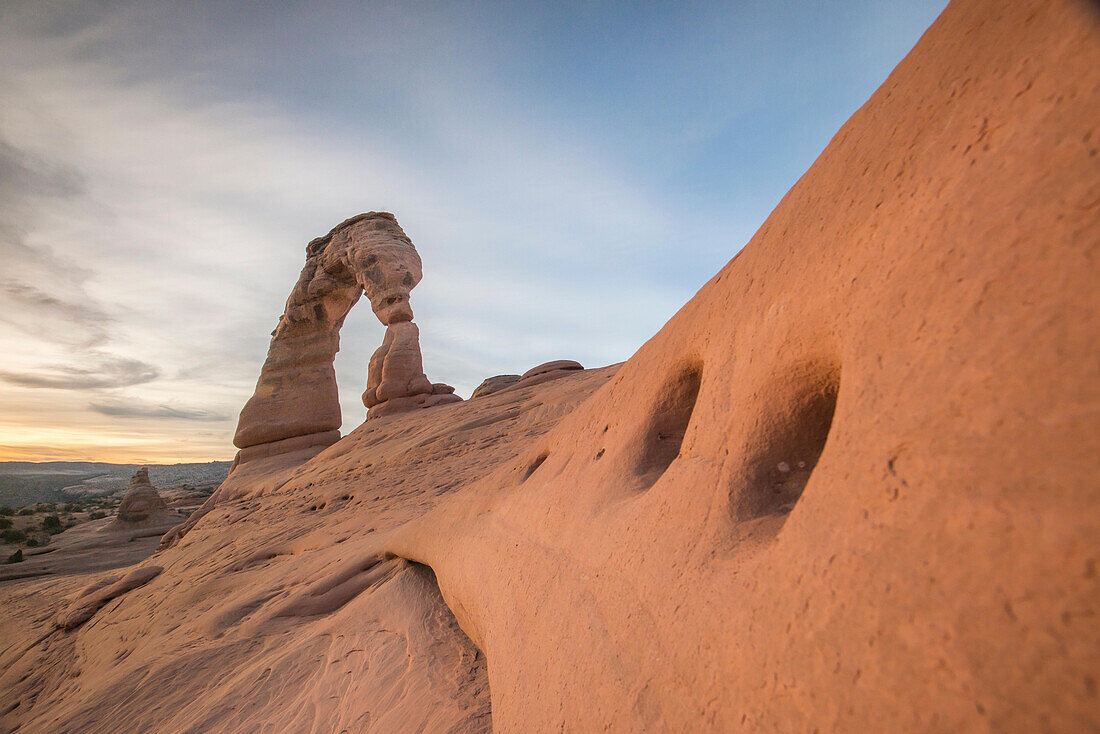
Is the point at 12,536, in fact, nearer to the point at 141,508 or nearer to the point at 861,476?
the point at 141,508

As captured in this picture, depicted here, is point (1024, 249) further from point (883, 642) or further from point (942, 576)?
point (883, 642)

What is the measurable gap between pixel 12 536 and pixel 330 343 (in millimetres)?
10342

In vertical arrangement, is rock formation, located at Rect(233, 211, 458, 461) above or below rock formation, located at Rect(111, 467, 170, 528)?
above

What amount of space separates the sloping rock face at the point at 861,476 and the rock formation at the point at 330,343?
1046cm

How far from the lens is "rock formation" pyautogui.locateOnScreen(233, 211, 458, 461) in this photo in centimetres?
1267

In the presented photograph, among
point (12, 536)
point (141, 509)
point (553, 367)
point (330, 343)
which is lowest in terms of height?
point (12, 536)

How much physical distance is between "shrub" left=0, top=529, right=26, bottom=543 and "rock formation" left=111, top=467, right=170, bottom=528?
212 centimetres

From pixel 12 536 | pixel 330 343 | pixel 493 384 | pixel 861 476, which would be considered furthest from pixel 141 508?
pixel 861 476

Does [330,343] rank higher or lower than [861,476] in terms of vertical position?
higher

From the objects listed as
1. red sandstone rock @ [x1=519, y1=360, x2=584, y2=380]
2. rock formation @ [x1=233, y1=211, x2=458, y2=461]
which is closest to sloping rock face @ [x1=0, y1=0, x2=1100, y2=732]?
red sandstone rock @ [x1=519, y1=360, x2=584, y2=380]

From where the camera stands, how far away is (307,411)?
13.5m

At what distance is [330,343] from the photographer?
14562 millimetres

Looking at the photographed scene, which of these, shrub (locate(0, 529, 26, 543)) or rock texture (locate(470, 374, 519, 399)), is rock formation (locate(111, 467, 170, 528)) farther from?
rock texture (locate(470, 374, 519, 399))

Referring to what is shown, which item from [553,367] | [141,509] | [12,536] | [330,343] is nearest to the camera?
[553,367]
